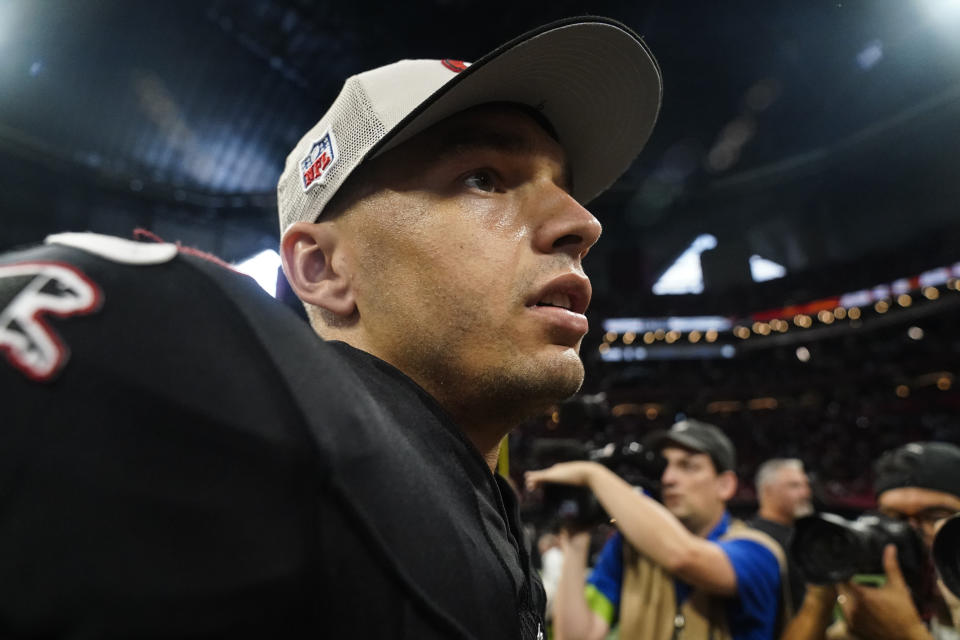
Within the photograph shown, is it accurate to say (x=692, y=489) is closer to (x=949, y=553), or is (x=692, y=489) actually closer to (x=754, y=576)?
(x=754, y=576)

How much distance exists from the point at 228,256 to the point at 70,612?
18.8m

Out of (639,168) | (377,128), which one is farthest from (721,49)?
(377,128)

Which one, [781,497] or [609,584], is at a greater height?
[781,497]

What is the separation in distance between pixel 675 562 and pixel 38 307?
2291 mm

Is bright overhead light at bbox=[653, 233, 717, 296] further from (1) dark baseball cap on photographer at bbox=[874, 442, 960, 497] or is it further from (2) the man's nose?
(2) the man's nose

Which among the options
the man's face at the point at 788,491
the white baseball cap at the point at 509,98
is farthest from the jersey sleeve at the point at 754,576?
the white baseball cap at the point at 509,98

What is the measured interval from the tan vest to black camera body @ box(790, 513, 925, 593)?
0.80 feet

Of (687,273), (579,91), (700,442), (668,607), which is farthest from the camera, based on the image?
(687,273)

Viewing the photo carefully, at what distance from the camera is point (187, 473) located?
344mm

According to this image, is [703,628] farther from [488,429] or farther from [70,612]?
[70,612]

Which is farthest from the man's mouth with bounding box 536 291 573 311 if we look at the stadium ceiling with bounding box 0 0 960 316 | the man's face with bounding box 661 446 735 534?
the stadium ceiling with bounding box 0 0 960 316

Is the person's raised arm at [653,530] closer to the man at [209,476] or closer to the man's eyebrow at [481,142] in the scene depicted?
the man's eyebrow at [481,142]

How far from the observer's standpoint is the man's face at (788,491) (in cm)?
329

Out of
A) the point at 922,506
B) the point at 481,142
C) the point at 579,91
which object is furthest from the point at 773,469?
the point at 481,142
